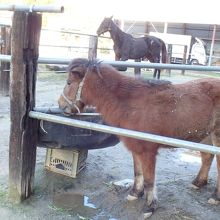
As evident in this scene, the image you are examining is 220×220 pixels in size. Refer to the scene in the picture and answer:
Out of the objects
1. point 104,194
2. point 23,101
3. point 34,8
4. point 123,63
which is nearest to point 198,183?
point 104,194

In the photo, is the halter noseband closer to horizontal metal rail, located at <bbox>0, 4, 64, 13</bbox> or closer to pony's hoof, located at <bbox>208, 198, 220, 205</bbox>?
horizontal metal rail, located at <bbox>0, 4, 64, 13</bbox>

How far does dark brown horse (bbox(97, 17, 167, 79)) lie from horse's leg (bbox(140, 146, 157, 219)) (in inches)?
368

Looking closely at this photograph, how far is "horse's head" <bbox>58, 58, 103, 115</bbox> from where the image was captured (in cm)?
351

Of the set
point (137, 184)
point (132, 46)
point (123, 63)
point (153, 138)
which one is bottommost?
point (137, 184)

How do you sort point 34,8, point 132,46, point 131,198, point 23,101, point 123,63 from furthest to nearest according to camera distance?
point 132,46 < point 123,63 < point 131,198 < point 23,101 < point 34,8

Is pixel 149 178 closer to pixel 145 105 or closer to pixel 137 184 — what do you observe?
pixel 137 184

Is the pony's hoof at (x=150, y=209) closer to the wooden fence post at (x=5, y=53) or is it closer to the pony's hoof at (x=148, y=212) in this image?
the pony's hoof at (x=148, y=212)

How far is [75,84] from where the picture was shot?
3.56 m

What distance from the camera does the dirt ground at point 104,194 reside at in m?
3.57

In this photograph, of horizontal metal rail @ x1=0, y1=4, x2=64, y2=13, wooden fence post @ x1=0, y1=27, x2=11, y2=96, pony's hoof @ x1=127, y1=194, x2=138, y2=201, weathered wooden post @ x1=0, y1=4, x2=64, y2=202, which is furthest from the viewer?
wooden fence post @ x1=0, y1=27, x2=11, y2=96

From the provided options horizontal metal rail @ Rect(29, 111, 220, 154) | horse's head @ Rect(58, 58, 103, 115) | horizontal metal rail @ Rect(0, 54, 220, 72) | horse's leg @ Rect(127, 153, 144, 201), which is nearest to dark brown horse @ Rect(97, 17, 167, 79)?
horizontal metal rail @ Rect(0, 54, 220, 72)

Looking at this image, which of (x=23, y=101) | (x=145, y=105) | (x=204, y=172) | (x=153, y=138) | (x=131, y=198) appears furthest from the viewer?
(x=204, y=172)

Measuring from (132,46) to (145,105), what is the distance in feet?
31.8

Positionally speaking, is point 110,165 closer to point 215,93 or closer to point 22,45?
point 215,93
